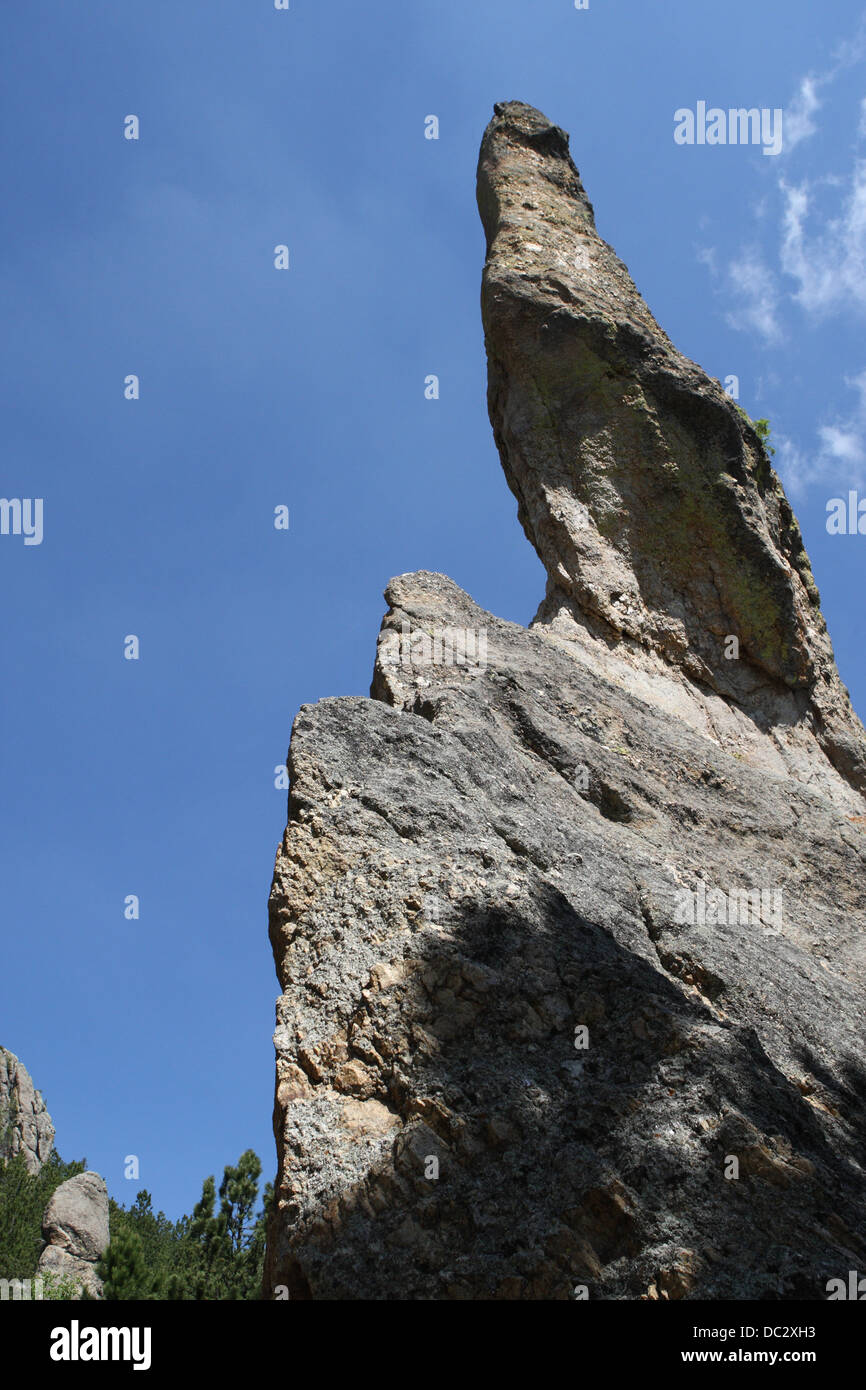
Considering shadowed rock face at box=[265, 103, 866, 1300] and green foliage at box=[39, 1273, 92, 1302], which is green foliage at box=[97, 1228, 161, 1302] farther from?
shadowed rock face at box=[265, 103, 866, 1300]

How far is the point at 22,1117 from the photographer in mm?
39438

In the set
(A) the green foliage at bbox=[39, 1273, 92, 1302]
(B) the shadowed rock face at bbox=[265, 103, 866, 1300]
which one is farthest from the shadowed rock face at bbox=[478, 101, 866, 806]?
(A) the green foliage at bbox=[39, 1273, 92, 1302]

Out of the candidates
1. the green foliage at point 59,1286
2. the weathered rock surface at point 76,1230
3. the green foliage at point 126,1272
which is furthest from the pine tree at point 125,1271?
the weathered rock surface at point 76,1230

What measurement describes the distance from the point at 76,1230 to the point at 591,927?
98.1 ft

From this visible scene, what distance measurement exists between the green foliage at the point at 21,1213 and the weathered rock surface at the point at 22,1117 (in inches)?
65.9

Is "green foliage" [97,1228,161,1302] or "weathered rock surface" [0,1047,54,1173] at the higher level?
"weathered rock surface" [0,1047,54,1173]

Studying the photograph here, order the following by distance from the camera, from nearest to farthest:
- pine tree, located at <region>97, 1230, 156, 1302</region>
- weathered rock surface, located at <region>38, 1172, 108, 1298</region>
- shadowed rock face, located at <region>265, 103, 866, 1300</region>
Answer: shadowed rock face, located at <region>265, 103, 866, 1300</region>
pine tree, located at <region>97, 1230, 156, 1302</region>
weathered rock surface, located at <region>38, 1172, 108, 1298</region>

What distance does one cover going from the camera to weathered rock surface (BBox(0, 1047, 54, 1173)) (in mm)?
37531

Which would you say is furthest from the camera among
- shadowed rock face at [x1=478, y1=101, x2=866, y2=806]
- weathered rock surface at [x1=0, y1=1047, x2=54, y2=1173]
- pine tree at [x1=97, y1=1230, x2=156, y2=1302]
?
weathered rock surface at [x1=0, y1=1047, x2=54, y2=1173]

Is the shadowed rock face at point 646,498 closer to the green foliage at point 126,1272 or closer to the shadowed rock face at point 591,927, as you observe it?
Result: the shadowed rock face at point 591,927

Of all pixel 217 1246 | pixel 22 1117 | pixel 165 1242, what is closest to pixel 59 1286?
pixel 217 1246

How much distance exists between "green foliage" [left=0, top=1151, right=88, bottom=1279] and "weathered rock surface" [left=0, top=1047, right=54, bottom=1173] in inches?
65.9
